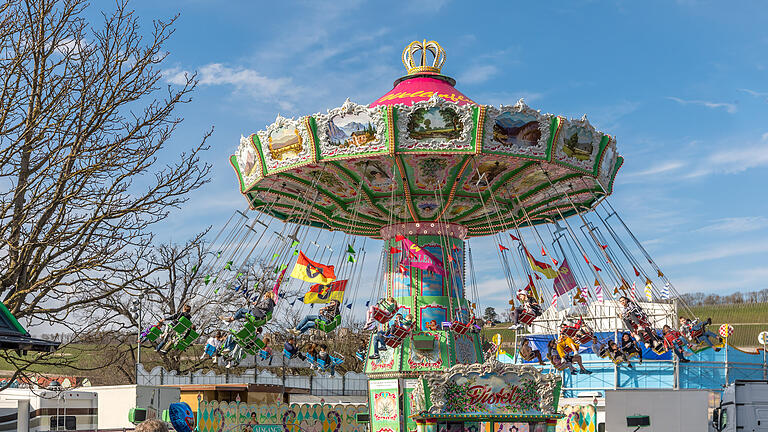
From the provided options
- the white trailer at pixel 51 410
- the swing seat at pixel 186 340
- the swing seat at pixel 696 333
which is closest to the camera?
the swing seat at pixel 186 340

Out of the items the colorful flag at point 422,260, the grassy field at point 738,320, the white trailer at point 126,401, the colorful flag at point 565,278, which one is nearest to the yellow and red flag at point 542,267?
the colorful flag at point 565,278

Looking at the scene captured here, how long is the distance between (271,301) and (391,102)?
5.07 m

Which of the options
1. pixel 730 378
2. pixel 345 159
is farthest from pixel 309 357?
pixel 730 378

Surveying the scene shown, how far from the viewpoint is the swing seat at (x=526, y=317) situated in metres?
15.5

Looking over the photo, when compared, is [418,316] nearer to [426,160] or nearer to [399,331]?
[399,331]

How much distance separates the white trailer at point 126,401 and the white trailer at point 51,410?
571 mm

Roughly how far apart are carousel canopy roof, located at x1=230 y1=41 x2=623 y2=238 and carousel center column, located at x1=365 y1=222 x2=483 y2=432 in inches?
23.9

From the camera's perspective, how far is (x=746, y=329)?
186 feet

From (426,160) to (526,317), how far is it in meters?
3.90

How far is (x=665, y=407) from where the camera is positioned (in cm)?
1734

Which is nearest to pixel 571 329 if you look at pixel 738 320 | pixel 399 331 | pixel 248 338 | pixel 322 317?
pixel 399 331

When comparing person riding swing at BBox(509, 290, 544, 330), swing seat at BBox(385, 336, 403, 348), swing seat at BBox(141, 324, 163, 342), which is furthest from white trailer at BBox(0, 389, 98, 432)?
Answer: person riding swing at BBox(509, 290, 544, 330)

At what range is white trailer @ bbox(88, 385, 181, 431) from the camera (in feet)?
68.2

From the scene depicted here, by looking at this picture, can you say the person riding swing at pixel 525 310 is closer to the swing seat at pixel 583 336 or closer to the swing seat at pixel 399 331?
the swing seat at pixel 583 336
